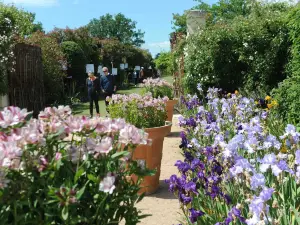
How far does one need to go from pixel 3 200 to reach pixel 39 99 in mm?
12116

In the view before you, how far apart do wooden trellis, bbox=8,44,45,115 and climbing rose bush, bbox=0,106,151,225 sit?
1086cm

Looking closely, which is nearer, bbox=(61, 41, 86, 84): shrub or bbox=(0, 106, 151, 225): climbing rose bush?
bbox=(0, 106, 151, 225): climbing rose bush

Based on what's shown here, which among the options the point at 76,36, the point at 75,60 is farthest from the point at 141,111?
the point at 76,36

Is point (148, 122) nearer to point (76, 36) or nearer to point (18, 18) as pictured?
point (18, 18)

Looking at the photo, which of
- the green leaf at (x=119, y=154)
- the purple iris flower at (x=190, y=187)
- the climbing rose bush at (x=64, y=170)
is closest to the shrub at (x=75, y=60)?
the purple iris flower at (x=190, y=187)

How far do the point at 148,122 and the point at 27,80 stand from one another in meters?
9.00

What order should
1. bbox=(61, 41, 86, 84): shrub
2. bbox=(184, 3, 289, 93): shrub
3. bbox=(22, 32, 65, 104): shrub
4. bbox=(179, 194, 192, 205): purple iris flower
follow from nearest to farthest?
bbox=(179, 194, 192, 205): purple iris flower, bbox=(184, 3, 289, 93): shrub, bbox=(22, 32, 65, 104): shrub, bbox=(61, 41, 86, 84): shrub

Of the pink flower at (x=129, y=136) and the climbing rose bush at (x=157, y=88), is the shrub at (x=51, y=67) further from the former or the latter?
the pink flower at (x=129, y=136)

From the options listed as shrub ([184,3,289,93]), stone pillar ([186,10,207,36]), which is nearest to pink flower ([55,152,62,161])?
shrub ([184,3,289,93])

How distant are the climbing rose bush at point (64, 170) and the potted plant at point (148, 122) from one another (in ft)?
7.99

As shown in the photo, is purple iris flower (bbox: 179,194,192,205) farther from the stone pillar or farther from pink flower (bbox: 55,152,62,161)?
the stone pillar

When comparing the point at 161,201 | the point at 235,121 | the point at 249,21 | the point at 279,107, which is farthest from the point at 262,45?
the point at 161,201

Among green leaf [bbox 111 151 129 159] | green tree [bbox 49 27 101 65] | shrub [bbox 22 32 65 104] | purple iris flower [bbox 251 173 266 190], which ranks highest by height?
green tree [bbox 49 27 101 65]

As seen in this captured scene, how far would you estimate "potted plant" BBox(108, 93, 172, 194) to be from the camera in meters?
4.20
